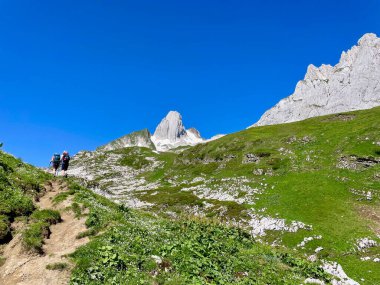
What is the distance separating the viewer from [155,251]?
18719 millimetres

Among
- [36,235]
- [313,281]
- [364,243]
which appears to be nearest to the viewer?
[36,235]

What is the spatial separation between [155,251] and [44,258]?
19.3 feet

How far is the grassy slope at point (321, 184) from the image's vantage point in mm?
40378

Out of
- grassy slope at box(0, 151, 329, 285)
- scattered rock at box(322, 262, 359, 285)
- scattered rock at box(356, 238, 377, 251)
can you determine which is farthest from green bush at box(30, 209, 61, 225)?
scattered rock at box(356, 238, 377, 251)

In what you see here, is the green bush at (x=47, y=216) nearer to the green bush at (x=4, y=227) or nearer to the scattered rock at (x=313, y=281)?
the green bush at (x=4, y=227)

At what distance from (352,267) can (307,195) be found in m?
23.9

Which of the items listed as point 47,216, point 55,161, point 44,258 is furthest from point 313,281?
point 55,161

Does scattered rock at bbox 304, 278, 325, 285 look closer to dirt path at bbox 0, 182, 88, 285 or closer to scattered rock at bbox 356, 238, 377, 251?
dirt path at bbox 0, 182, 88, 285

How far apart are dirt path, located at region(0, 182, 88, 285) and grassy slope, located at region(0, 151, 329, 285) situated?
0.67 meters

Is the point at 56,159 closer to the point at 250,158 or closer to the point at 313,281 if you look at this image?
the point at 313,281

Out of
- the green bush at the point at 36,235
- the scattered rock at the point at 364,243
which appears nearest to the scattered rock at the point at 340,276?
the scattered rock at the point at 364,243

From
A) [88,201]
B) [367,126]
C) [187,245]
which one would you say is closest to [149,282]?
[187,245]

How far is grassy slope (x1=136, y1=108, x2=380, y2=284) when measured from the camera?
40.4 meters

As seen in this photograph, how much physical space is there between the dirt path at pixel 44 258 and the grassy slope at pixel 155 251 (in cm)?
67
